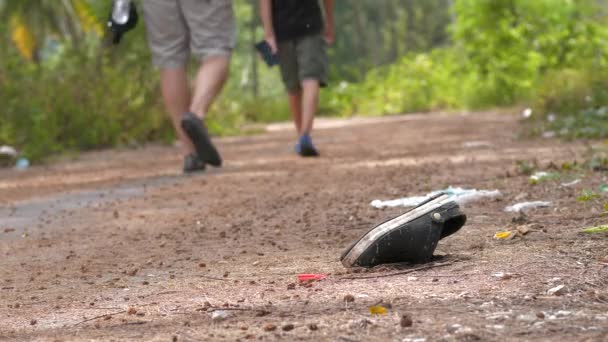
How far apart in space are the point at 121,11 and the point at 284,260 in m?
4.05

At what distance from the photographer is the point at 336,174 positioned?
671 centimetres

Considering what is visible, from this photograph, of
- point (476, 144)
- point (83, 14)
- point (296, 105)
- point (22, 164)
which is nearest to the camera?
point (296, 105)

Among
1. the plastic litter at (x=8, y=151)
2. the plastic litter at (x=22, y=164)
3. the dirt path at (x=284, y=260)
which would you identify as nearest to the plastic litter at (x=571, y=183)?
the dirt path at (x=284, y=260)

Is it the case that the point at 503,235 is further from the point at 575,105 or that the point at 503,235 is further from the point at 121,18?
the point at 575,105

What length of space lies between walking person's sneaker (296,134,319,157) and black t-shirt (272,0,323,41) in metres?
0.78

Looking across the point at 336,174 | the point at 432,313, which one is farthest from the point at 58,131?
the point at 432,313

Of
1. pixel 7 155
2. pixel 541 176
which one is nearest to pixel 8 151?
pixel 7 155

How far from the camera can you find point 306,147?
8.34 m

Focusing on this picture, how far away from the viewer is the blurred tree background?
10.1 metres

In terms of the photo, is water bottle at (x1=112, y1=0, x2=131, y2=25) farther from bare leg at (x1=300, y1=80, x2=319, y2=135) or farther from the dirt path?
bare leg at (x1=300, y1=80, x2=319, y2=135)

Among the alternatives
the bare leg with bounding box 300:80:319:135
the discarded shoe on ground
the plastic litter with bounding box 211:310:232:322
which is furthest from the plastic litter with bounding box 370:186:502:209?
the bare leg with bounding box 300:80:319:135

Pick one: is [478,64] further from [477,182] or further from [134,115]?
[477,182]

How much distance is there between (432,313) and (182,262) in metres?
1.35

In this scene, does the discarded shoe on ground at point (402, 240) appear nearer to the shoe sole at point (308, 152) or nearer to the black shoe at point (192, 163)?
the black shoe at point (192, 163)
